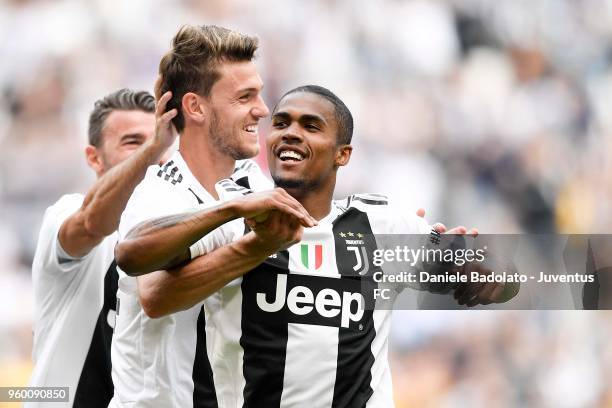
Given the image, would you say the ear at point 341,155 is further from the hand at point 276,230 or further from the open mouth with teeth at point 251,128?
the hand at point 276,230

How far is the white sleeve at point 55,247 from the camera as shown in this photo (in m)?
4.33

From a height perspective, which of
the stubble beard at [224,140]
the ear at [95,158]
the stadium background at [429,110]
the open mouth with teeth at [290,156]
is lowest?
the open mouth with teeth at [290,156]

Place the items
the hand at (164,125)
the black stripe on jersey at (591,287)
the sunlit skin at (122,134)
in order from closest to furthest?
the hand at (164,125) < the black stripe on jersey at (591,287) < the sunlit skin at (122,134)

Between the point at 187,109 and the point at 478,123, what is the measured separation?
393 centimetres

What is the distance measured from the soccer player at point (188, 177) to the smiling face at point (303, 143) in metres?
0.24

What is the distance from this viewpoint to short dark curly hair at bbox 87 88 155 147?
4711 millimetres

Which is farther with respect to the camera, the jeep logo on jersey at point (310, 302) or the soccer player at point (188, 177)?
the soccer player at point (188, 177)

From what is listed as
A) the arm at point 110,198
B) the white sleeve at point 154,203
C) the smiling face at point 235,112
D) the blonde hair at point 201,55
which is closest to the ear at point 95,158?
the arm at point 110,198

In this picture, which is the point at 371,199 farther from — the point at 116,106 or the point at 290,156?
the point at 116,106

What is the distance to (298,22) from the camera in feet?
24.3

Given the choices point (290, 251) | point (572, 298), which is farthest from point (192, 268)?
point (572, 298)

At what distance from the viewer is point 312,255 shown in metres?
3.29

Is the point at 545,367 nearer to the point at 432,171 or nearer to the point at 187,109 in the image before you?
the point at 432,171

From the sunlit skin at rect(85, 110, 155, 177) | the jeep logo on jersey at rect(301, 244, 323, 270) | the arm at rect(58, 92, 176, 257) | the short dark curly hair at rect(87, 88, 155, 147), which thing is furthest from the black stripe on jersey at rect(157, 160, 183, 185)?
the short dark curly hair at rect(87, 88, 155, 147)
